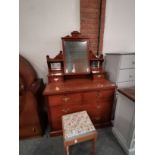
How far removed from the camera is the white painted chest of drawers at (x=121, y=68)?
5.33ft

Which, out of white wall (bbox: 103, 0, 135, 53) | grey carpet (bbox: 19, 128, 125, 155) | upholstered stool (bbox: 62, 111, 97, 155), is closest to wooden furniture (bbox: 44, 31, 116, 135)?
grey carpet (bbox: 19, 128, 125, 155)

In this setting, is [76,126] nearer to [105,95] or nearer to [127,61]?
[105,95]

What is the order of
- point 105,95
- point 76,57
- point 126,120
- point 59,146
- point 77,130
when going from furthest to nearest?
point 76,57 < point 105,95 < point 59,146 < point 126,120 < point 77,130

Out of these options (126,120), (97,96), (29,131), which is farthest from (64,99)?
(126,120)

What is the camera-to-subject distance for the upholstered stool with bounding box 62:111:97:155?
3.57 feet

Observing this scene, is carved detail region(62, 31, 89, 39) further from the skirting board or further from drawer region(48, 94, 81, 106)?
the skirting board

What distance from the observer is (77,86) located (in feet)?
4.99

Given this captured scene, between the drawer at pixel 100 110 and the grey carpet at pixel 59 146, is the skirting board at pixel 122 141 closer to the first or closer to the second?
the grey carpet at pixel 59 146

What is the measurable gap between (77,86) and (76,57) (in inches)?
19.2

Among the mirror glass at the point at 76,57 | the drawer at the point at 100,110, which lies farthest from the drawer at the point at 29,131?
the mirror glass at the point at 76,57

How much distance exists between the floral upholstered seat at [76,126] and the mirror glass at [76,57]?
2.29 feet
